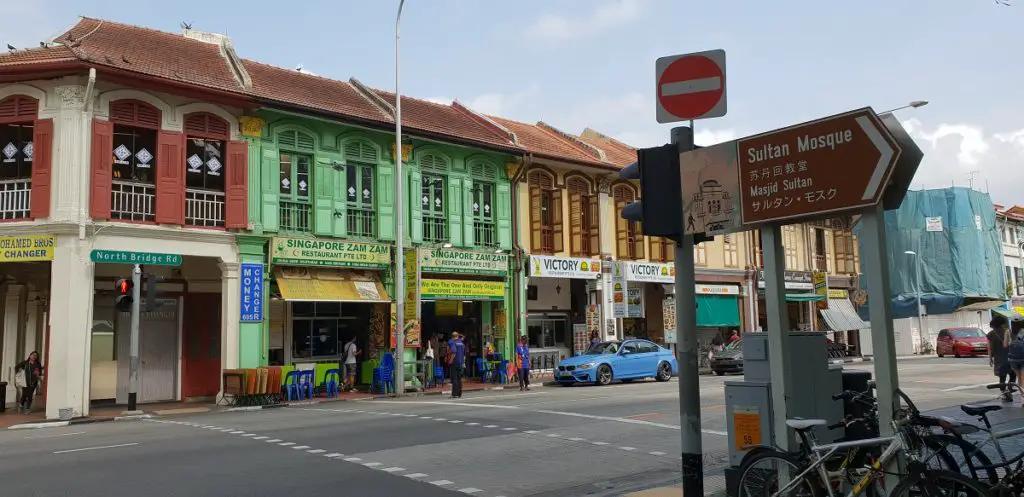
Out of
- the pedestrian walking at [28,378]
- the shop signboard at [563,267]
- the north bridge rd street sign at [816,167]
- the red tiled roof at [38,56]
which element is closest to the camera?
the north bridge rd street sign at [816,167]

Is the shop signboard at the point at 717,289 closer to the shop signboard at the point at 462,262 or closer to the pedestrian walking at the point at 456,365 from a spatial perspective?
the shop signboard at the point at 462,262

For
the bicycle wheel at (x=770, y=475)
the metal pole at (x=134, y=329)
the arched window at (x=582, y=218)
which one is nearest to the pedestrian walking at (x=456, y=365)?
the metal pole at (x=134, y=329)

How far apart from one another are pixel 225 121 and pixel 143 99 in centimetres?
221

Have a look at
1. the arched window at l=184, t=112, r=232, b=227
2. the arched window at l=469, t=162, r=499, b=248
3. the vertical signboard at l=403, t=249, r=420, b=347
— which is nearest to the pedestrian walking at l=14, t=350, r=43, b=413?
the arched window at l=184, t=112, r=232, b=227

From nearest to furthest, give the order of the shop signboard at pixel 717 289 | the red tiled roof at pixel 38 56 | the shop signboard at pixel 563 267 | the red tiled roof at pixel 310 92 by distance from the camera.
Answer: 1. the red tiled roof at pixel 38 56
2. the red tiled roof at pixel 310 92
3. the shop signboard at pixel 563 267
4. the shop signboard at pixel 717 289

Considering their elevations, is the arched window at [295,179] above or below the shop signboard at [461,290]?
above

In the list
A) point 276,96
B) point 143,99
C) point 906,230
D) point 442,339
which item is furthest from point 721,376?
point 906,230

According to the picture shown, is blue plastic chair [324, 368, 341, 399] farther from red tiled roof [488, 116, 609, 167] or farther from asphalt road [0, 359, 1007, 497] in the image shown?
red tiled roof [488, 116, 609, 167]

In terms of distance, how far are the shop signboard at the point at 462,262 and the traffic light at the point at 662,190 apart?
19547 millimetres

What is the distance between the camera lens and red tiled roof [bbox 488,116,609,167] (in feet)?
99.0

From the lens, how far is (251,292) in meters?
22.2

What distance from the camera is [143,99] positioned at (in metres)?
21.0

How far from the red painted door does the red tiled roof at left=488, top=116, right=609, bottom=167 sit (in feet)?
39.4

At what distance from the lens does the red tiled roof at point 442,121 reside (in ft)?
89.5
